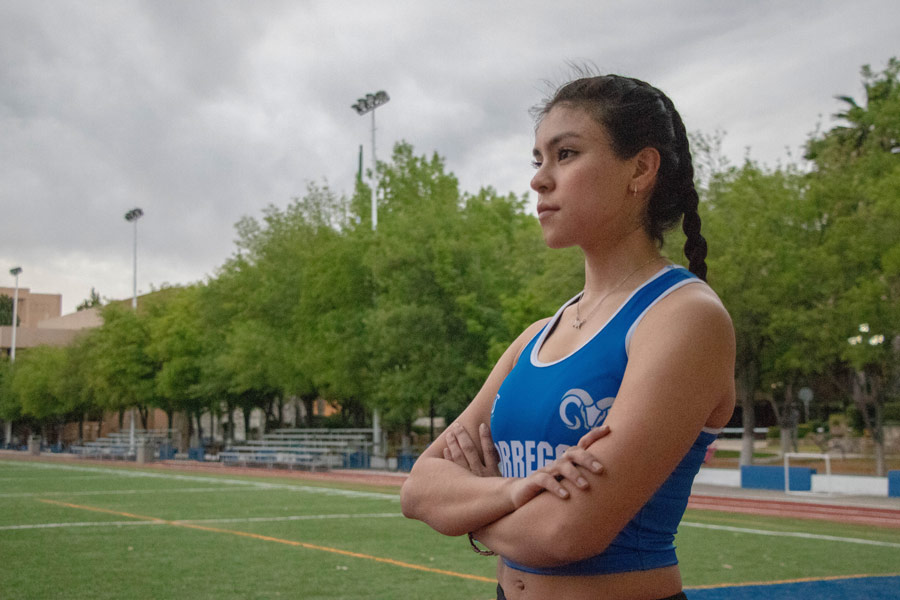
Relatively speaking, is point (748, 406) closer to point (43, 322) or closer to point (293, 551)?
point (293, 551)

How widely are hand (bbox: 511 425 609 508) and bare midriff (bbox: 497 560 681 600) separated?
185 millimetres

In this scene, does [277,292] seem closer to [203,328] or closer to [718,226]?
[203,328]

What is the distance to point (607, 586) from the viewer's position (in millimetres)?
1814

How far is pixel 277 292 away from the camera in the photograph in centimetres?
4219

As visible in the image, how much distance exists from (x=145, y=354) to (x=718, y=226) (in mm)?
39026

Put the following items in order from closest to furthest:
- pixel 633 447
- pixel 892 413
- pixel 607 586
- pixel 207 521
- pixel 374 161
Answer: pixel 633 447
pixel 607 586
pixel 207 521
pixel 892 413
pixel 374 161

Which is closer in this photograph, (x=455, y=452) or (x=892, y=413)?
(x=455, y=452)

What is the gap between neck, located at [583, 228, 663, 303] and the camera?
2055mm

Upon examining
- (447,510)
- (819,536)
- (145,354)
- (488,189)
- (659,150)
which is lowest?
(819,536)

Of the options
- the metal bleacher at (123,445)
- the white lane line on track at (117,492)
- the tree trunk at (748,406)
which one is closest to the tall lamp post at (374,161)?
A: the white lane line on track at (117,492)

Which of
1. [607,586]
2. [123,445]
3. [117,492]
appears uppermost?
[607,586]

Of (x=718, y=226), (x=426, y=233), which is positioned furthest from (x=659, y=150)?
(x=426, y=233)

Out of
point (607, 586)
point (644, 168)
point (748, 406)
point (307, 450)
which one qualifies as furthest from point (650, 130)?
point (307, 450)

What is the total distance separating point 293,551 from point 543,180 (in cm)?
1129
